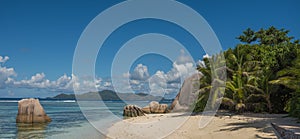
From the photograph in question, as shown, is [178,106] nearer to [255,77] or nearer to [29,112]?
[255,77]

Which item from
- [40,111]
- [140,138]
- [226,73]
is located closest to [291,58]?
[226,73]

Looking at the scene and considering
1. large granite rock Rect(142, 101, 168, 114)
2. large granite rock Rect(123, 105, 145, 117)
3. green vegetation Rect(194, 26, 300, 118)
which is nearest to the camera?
green vegetation Rect(194, 26, 300, 118)

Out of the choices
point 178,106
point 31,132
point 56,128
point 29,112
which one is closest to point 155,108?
point 178,106

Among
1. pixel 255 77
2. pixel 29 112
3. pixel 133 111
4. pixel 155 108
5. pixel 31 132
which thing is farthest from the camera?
pixel 155 108

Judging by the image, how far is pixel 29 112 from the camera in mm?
18125

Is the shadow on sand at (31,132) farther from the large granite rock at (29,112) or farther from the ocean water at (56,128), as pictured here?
the large granite rock at (29,112)

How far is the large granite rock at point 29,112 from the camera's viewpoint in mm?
17797

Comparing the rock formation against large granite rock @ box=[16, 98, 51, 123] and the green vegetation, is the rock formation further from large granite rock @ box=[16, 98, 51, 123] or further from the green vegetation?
large granite rock @ box=[16, 98, 51, 123]

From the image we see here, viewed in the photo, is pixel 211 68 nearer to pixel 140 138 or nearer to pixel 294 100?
pixel 294 100

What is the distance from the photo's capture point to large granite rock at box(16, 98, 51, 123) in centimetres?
1780

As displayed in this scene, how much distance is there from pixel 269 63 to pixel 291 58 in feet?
3.85

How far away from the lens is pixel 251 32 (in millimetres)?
27781

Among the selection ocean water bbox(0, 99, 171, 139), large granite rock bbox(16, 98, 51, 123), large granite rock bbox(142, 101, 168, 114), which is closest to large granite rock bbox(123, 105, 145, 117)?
ocean water bbox(0, 99, 171, 139)

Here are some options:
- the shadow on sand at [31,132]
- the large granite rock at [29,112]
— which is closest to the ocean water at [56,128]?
the shadow on sand at [31,132]
